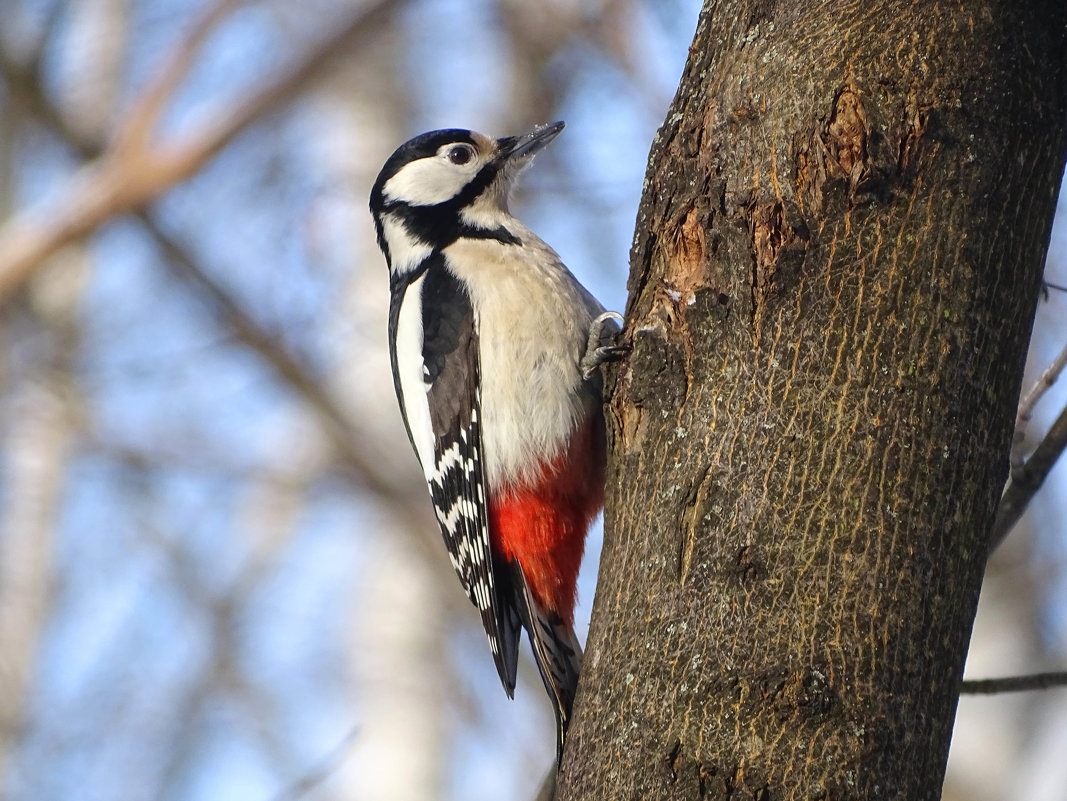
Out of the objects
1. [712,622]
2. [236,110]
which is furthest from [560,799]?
[236,110]

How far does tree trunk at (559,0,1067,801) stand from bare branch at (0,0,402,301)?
207 cm

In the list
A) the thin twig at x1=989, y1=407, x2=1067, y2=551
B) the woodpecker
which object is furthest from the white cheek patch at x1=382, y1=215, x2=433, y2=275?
the thin twig at x1=989, y1=407, x2=1067, y2=551

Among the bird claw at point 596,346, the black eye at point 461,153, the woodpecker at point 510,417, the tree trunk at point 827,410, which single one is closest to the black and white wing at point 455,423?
the woodpecker at point 510,417

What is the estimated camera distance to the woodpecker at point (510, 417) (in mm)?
3576

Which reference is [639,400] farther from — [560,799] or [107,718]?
[107,718]

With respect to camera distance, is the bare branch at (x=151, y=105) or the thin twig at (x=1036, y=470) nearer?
the thin twig at (x=1036, y=470)

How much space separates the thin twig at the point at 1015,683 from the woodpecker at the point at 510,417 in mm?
1216

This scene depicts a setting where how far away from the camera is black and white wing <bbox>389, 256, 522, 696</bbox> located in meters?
3.77

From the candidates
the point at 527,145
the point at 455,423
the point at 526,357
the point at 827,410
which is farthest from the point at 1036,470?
the point at 527,145

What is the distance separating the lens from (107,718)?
30.3 ft

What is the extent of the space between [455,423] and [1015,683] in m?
1.93

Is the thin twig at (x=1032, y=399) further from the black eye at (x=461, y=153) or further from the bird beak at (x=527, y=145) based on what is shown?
the black eye at (x=461, y=153)

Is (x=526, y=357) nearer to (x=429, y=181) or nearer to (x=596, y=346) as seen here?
(x=596, y=346)

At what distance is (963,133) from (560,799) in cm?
136
